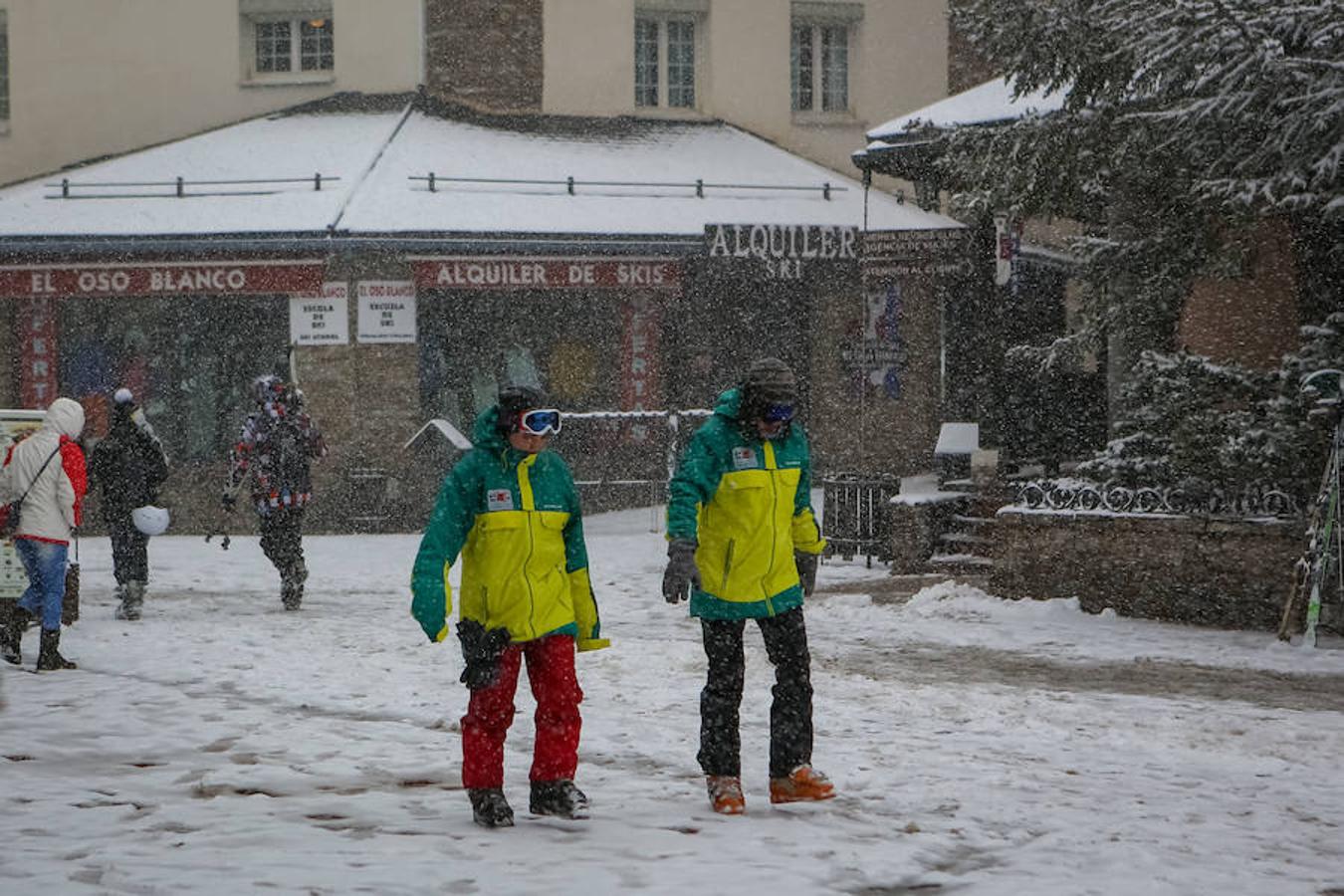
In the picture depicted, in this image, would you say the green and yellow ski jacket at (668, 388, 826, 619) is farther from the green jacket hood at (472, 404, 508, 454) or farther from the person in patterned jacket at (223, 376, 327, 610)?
the person in patterned jacket at (223, 376, 327, 610)

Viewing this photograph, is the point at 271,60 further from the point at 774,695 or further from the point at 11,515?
the point at 774,695

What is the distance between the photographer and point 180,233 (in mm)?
22469

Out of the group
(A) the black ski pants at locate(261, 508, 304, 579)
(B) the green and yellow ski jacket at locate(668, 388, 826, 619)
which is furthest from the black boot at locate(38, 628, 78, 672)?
(B) the green and yellow ski jacket at locate(668, 388, 826, 619)

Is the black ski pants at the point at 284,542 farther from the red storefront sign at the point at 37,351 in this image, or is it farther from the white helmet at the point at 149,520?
the red storefront sign at the point at 37,351

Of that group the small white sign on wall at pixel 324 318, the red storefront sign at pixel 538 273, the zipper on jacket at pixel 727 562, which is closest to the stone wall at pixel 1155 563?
the zipper on jacket at pixel 727 562

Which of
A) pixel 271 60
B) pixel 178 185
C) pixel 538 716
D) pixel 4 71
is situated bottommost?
pixel 538 716

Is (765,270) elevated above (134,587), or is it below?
above

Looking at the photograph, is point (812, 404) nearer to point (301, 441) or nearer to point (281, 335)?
point (281, 335)

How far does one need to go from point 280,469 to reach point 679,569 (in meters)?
7.84

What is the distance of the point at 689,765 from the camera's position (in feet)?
26.1

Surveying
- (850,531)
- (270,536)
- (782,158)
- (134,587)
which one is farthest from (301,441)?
(782,158)

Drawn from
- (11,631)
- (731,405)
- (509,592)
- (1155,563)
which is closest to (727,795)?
(509,592)

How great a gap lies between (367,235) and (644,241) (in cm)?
364

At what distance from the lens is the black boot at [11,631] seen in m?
11.2
